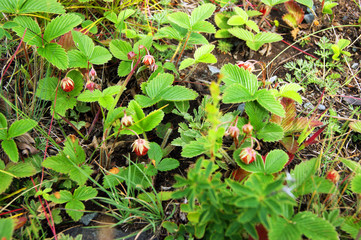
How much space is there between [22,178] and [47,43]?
87 cm

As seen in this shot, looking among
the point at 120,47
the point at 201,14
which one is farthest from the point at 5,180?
the point at 201,14

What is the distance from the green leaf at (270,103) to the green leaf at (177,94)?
412mm

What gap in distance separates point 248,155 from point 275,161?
170 millimetres

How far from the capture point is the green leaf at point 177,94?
2021 mm

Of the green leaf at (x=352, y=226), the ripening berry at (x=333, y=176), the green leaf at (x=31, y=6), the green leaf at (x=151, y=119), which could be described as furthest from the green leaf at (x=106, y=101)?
the green leaf at (x=352, y=226)

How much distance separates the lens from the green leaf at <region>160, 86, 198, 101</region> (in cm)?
202

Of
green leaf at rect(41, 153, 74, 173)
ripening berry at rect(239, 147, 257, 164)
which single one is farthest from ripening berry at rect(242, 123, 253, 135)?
green leaf at rect(41, 153, 74, 173)

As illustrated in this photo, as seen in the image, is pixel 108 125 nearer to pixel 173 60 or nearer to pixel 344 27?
pixel 173 60

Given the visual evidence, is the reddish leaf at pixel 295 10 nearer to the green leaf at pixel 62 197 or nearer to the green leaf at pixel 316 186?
the green leaf at pixel 316 186

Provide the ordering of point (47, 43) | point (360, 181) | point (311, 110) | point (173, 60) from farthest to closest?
point (173, 60) < point (311, 110) < point (47, 43) < point (360, 181)

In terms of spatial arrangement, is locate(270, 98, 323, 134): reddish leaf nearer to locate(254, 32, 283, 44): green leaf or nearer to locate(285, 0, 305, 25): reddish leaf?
locate(254, 32, 283, 44): green leaf

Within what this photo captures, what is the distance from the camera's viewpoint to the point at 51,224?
1.72 metres

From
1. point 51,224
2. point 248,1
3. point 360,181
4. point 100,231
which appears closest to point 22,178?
point 51,224

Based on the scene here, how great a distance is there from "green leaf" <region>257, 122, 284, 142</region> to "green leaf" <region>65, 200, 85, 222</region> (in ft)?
3.65
